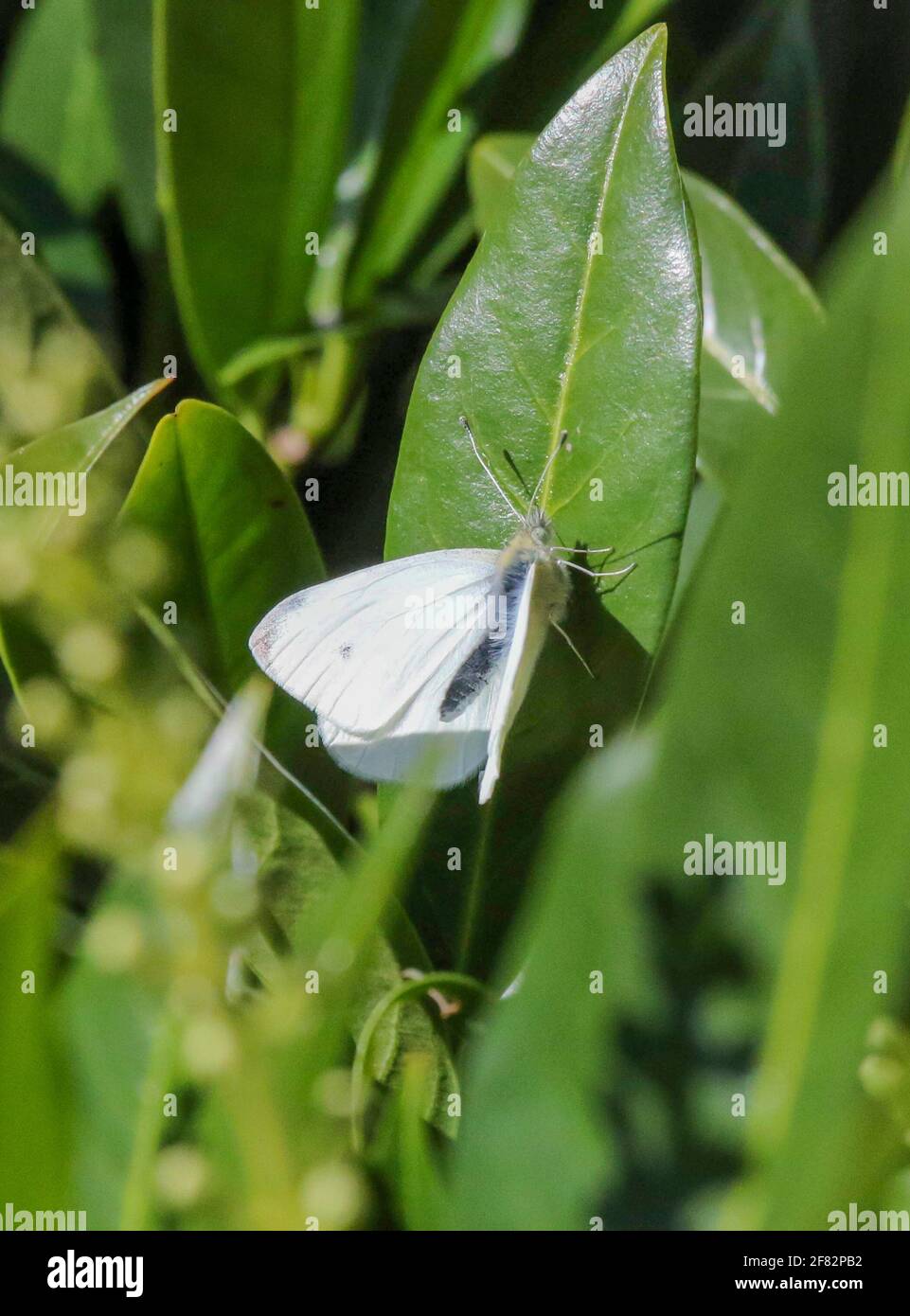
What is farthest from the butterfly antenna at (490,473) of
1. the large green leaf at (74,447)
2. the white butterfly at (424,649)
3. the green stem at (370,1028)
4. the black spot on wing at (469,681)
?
the green stem at (370,1028)

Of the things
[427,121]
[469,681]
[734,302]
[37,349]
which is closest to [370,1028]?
[469,681]

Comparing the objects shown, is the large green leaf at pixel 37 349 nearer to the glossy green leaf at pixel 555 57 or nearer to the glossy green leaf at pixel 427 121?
the glossy green leaf at pixel 427 121

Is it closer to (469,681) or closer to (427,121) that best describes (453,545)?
(469,681)

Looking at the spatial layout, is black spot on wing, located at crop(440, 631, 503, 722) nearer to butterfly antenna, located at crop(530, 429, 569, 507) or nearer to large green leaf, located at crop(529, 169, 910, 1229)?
butterfly antenna, located at crop(530, 429, 569, 507)
